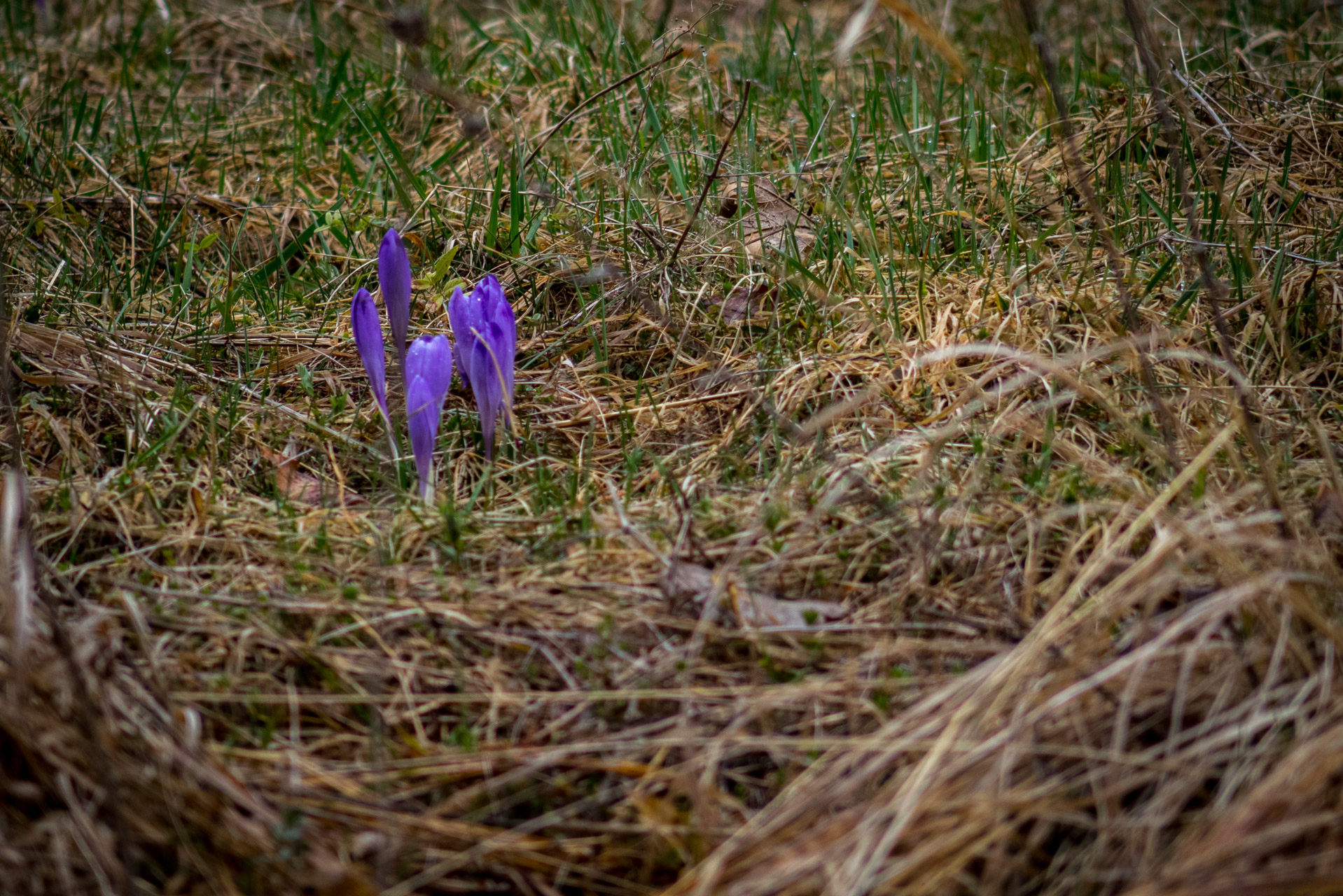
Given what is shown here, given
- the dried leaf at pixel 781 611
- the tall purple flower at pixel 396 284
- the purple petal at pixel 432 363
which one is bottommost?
the dried leaf at pixel 781 611

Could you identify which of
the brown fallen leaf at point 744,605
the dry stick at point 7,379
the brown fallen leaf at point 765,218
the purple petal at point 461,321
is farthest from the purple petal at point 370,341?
the brown fallen leaf at point 765,218

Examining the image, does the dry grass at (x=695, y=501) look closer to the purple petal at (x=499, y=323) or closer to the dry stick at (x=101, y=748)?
the dry stick at (x=101, y=748)

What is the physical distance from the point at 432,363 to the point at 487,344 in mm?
116

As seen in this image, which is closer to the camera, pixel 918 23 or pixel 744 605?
pixel 918 23

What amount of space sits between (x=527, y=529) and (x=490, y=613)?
0.26 meters

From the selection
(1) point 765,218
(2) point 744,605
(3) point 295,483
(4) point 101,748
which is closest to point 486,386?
(3) point 295,483

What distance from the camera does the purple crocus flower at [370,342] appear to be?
6.34 feet

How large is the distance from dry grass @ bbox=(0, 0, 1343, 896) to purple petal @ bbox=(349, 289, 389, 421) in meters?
0.16

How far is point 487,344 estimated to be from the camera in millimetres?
1933

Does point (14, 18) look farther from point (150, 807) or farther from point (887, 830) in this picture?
point (887, 830)

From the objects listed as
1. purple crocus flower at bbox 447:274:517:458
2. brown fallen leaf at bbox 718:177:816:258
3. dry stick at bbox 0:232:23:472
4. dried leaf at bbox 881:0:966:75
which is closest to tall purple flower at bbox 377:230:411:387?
purple crocus flower at bbox 447:274:517:458

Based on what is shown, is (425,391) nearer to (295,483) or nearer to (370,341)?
(370,341)

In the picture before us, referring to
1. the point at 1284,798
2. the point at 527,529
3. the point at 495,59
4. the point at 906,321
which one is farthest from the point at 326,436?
the point at 495,59

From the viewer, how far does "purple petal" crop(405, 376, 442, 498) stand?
1.86 metres
